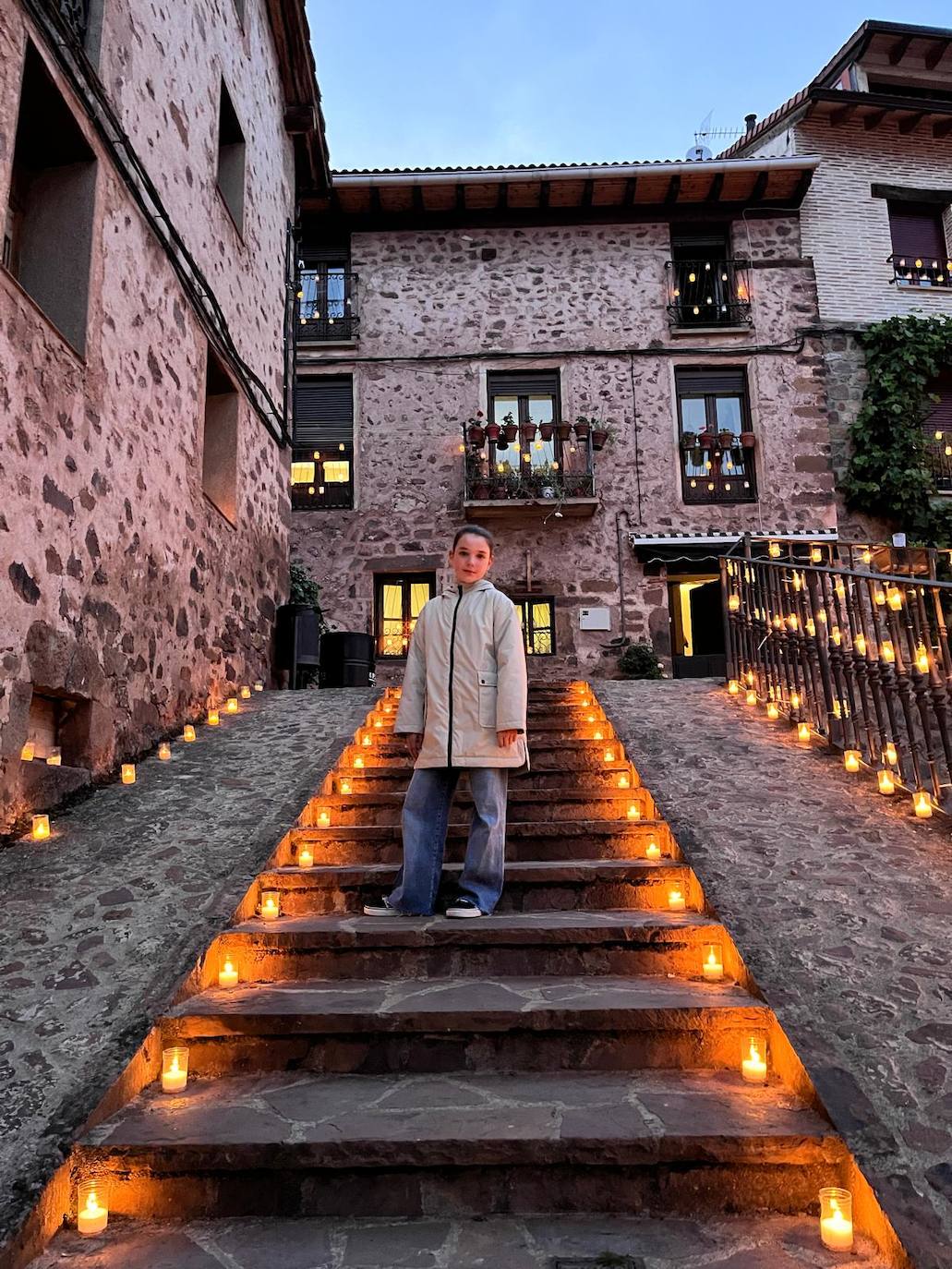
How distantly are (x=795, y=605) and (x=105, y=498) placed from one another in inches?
162

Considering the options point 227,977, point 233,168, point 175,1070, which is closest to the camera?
point 175,1070

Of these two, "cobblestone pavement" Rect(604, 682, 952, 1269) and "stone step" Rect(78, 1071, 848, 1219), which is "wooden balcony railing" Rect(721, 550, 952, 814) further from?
"stone step" Rect(78, 1071, 848, 1219)

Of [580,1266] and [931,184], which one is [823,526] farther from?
[580,1266]

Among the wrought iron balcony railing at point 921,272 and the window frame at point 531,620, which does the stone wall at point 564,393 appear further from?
the wrought iron balcony railing at point 921,272

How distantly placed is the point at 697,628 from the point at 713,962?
7.77 metres

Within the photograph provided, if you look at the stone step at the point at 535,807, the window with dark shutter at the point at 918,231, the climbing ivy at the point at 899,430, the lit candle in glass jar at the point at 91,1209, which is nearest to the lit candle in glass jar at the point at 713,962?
the stone step at the point at 535,807

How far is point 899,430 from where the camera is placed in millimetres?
11891

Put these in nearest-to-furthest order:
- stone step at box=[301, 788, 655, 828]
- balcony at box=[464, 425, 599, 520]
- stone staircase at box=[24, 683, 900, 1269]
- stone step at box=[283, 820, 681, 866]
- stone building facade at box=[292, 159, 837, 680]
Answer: stone staircase at box=[24, 683, 900, 1269]
stone step at box=[283, 820, 681, 866]
stone step at box=[301, 788, 655, 828]
balcony at box=[464, 425, 599, 520]
stone building facade at box=[292, 159, 837, 680]

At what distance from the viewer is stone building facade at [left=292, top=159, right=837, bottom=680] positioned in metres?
11.9

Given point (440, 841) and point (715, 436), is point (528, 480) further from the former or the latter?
point (440, 841)

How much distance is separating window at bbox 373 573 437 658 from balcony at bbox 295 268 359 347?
11.9ft

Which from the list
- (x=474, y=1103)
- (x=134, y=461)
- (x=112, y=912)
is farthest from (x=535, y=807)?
(x=134, y=461)

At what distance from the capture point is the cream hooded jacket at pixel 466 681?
3.28m

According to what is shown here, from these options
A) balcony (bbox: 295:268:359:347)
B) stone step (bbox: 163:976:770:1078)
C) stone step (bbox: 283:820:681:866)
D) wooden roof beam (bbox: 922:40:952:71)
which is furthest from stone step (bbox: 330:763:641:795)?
wooden roof beam (bbox: 922:40:952:71)
